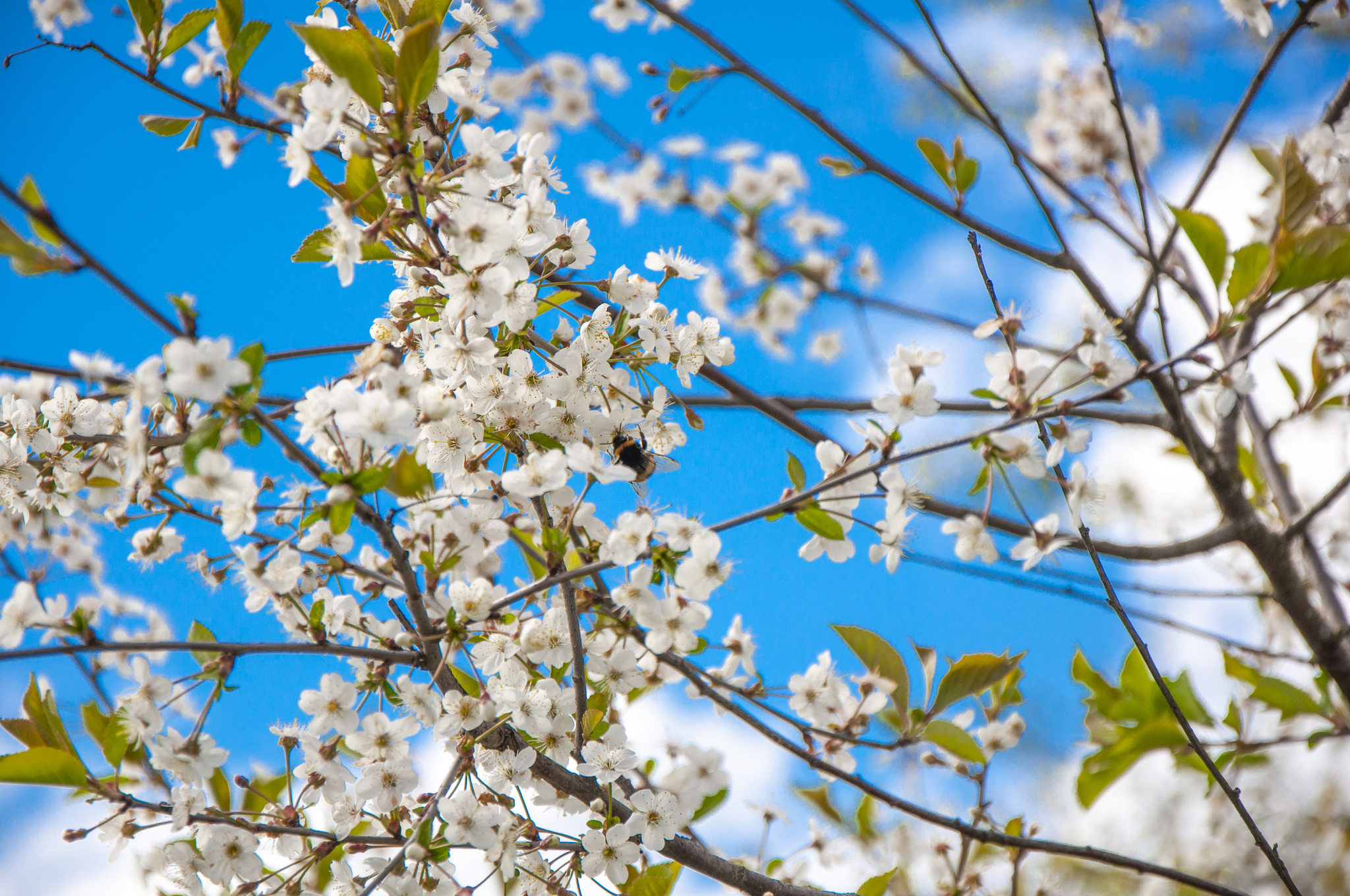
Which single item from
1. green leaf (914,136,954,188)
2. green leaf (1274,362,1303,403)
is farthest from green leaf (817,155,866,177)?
green leaf (1274,362,1303,403)

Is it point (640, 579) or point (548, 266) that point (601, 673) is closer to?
point (640, 579)

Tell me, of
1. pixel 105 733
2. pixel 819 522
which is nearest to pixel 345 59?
pixel 819 522

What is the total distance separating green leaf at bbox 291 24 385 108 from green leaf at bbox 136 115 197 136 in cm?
52

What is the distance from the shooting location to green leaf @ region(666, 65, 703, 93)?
2014 millimetres

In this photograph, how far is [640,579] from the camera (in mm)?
1066

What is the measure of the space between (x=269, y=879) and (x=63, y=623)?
545mm

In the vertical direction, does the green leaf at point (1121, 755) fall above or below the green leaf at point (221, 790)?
above

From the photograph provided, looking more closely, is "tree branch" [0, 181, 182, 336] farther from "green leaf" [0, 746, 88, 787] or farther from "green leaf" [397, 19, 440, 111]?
"green leaf" [0, 746, 88, 787]

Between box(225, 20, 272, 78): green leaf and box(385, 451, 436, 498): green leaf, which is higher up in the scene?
box(225, 20, 272, 78): green leaf

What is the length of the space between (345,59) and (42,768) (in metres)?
1.06

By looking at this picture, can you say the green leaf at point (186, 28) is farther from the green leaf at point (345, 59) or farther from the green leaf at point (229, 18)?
the green leaf at point (345, 59)

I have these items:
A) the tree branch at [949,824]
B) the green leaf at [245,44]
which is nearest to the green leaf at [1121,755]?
the tree branch at [949,824]

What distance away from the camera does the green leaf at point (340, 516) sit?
93cm

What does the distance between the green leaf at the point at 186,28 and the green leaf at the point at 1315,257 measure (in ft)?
5.42
